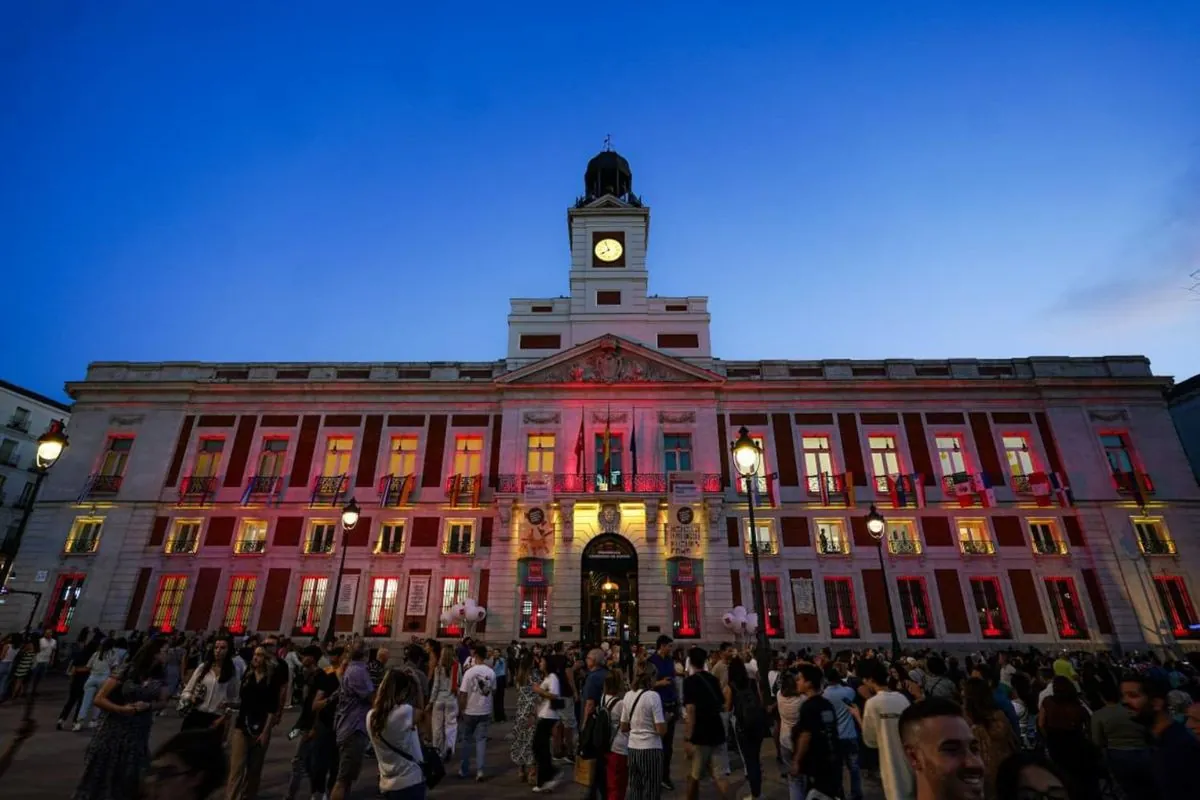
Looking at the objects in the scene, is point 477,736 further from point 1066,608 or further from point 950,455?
point 1066,608

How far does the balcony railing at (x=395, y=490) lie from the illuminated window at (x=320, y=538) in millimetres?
2937

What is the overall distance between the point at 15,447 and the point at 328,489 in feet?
103

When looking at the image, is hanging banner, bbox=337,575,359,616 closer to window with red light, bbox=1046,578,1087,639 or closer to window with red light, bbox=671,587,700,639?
window with red light, bbox=671,587,700,639

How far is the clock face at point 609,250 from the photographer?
36.5 metres

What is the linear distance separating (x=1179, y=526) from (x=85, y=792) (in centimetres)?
3917

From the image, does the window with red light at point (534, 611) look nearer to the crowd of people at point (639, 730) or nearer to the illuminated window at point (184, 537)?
the crowd of people at point (639, 730)

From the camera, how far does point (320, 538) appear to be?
28656 millimetres

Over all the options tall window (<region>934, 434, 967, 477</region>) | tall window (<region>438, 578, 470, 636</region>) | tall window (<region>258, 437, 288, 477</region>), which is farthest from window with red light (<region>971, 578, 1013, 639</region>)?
tall window (<region>258, 437, 288, 477</region>)

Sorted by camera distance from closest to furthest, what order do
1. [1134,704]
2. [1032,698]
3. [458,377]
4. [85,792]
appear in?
[1134,704] < [85,792] < [1032,698] < [458,377]

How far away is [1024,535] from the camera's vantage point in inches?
1096

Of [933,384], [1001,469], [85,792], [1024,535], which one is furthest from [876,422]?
[85,792]

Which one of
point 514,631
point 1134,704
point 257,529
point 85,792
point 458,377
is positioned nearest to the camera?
point 1134,704

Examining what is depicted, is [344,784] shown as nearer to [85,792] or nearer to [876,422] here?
[85,792]

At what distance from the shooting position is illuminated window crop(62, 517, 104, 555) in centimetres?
2806
